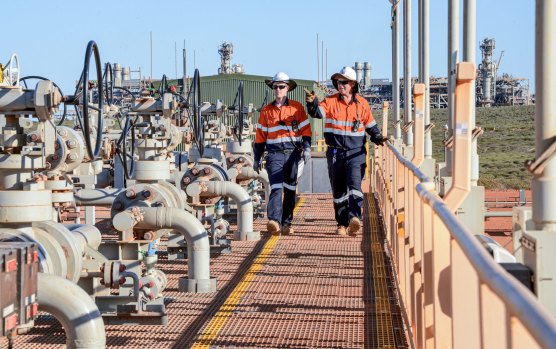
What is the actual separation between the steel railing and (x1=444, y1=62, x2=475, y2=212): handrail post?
0.15 meters

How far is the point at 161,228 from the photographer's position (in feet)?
32.6

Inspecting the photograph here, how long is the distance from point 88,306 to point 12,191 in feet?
4.23

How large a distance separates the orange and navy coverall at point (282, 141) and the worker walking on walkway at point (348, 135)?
398 mm

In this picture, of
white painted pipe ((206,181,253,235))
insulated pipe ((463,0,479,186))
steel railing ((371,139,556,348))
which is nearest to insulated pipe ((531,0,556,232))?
steel railing ((371,139,556,348))

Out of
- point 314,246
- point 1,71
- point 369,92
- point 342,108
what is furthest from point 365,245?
point 369,92

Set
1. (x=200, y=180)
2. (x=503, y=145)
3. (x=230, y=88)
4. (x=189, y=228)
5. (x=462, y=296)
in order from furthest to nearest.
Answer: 1. (x=503, y=145)
2. (x=230, y=88)
3. (x=200, y=180)
4. (x=189, y=228)
5. (x=462, y=296)

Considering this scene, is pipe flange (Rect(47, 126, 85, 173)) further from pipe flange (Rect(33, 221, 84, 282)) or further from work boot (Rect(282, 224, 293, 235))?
pipe flange (Rect(33, 221, 84, 282))

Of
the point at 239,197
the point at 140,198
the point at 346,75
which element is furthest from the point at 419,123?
the point at 239,197

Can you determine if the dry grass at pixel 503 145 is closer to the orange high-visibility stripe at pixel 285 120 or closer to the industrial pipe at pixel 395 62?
the industrial pipe at pixel 395 62

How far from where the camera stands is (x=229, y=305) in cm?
932

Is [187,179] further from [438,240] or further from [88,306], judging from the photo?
[438,240]

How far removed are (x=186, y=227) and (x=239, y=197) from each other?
13.3 ft

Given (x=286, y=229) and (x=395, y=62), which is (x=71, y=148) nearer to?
(x=286, y=229)

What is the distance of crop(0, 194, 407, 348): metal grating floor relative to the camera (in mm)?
7762
